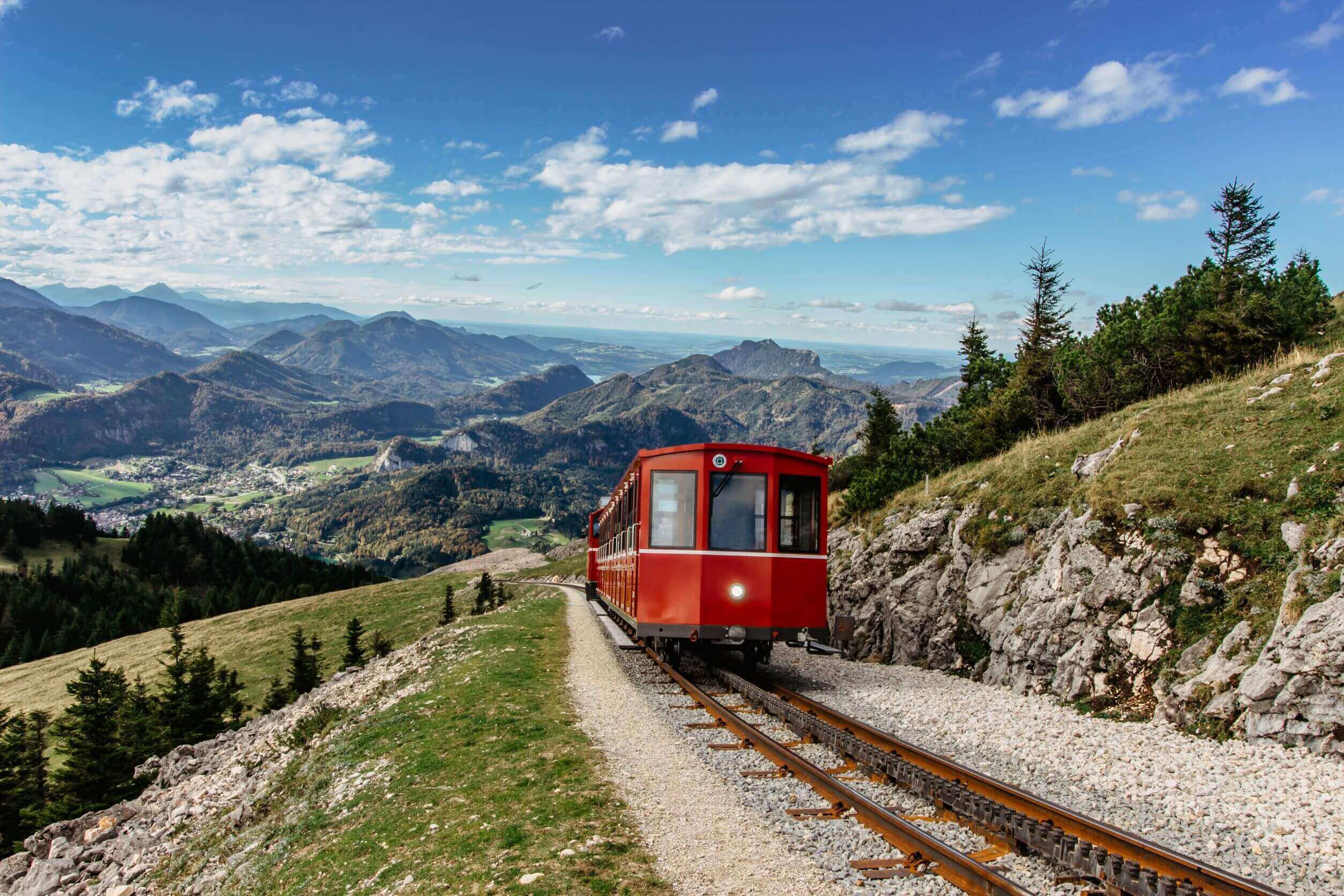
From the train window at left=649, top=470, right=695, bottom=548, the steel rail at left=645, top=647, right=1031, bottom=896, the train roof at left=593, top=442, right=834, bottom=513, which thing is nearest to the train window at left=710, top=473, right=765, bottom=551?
the train window at left=649, top=470, right=695, bottom=548

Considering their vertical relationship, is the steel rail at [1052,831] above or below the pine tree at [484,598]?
above

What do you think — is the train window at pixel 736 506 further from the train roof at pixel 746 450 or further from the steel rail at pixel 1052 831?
the steel rail at pixel 1052 831

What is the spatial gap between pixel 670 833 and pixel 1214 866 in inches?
205

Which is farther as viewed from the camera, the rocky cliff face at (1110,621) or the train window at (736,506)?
the train window at (736,506)

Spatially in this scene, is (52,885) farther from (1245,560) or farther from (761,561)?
(1245,560)

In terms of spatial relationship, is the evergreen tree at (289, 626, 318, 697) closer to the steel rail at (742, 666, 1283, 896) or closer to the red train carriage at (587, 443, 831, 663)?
the red train carriage at (587, 443, 831, 663)

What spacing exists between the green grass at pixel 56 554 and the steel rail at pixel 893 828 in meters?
171

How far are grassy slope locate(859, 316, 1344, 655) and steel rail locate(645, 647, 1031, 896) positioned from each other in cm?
807

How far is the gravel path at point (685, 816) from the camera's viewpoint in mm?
7074

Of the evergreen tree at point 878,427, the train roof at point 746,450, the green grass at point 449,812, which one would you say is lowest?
the green grass at point 449,812

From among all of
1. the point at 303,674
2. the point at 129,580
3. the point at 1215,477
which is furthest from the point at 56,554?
the point at 1215,477

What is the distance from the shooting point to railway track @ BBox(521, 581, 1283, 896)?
629 cm

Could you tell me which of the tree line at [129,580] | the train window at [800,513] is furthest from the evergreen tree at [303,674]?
the tree line at [129,580]

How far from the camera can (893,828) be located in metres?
7.72
